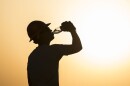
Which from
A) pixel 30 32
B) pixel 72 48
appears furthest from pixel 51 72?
pixel 30 32

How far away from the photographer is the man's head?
1723 mm

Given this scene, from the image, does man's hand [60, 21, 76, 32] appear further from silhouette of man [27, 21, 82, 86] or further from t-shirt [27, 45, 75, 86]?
t-shirt [27, 45, 75, 86]

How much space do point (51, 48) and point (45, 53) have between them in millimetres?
40

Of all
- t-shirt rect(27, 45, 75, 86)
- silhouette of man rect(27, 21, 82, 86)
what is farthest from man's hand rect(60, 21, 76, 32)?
t-shirt rect(27, 45, 75, 86)

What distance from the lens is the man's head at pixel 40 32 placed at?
172 centimetres

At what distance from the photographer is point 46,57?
64.4 inches

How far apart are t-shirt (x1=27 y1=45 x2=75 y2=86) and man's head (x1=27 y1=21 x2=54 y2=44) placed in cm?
6

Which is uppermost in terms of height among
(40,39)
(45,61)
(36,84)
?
(40,39)

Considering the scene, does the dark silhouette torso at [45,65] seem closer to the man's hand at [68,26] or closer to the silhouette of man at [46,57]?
the silhouette of man at [46,57]

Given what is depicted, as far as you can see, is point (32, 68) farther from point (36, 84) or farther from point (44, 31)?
point (44, 31)

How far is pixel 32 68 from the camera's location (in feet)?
5.53

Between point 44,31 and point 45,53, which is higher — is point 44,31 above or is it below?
above

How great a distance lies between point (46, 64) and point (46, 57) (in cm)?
4

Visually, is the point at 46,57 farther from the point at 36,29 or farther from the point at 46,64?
the point at 36,29
